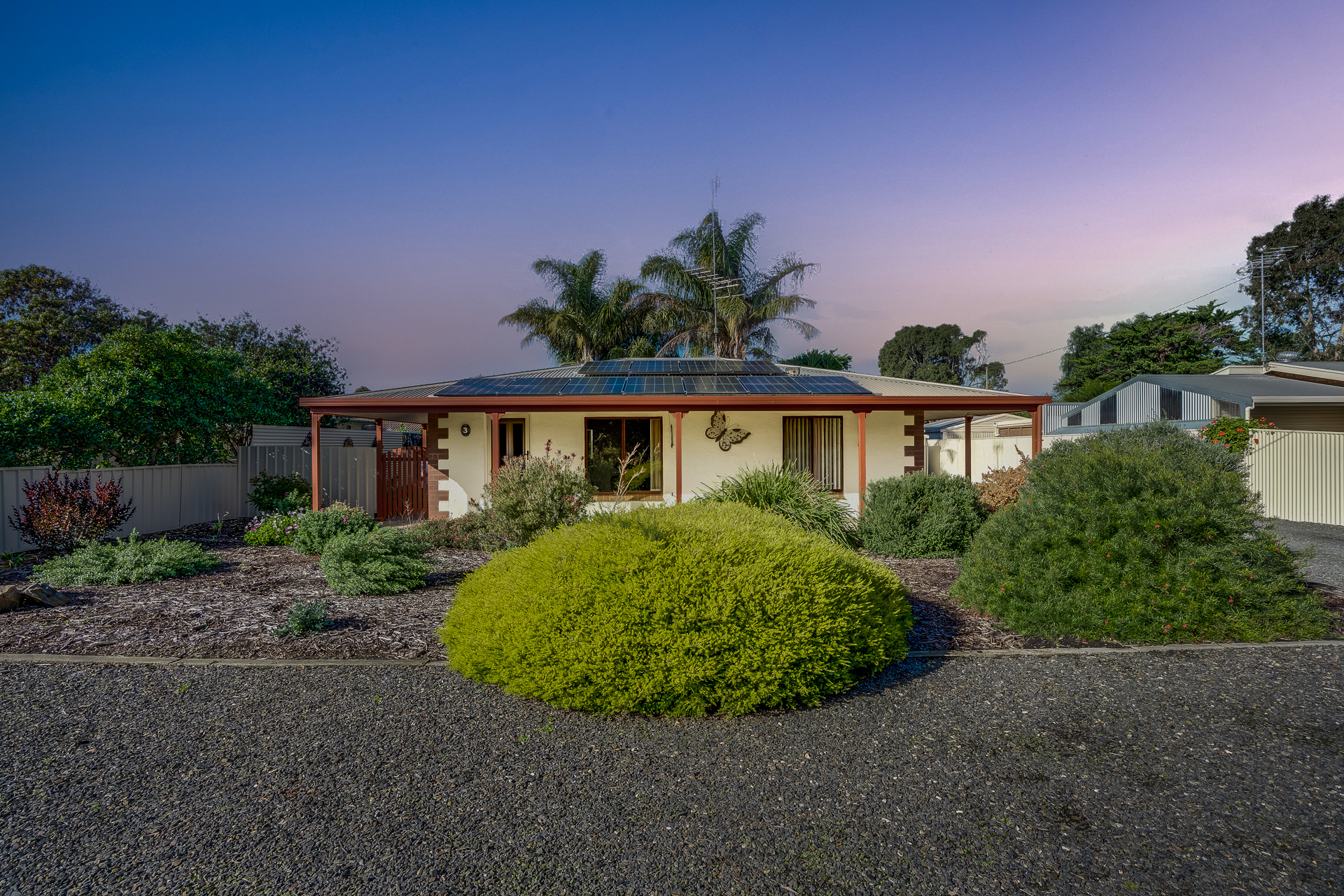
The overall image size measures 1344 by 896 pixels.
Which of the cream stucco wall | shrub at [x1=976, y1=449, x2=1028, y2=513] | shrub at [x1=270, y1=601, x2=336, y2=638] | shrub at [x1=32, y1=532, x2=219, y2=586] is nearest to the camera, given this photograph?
shrub at [x1=270, y1=601, x2=336, y2=638]

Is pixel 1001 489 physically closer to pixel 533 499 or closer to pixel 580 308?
pixel 533 499

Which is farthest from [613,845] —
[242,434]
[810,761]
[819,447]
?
[242,434]

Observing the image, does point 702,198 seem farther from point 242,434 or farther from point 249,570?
point 249,570

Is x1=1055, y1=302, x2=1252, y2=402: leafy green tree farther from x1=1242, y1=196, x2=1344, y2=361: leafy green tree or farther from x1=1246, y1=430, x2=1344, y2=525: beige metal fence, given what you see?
x1=1246, y1=430, x2=1344, y2=525: beige metal fence

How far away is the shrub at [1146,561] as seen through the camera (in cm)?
467

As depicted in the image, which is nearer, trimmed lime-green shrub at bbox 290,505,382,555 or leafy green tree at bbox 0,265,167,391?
trimmed lime-green shrub at bbox 290,505,382,555

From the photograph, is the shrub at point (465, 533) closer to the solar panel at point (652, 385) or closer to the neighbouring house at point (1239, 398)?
the solar panel at point (652, 385)

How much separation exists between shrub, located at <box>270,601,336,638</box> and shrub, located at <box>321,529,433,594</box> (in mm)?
1140

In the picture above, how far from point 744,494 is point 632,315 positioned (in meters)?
15.0

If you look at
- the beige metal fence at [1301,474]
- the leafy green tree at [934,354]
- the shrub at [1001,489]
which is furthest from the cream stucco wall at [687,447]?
the leafy green tree at [934,354]

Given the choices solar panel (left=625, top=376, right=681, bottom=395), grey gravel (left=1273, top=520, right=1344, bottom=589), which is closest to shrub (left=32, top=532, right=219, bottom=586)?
solar panel (left=625, top=376, right=681, bottom=395)

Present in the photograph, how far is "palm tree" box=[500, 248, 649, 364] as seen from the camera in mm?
21891

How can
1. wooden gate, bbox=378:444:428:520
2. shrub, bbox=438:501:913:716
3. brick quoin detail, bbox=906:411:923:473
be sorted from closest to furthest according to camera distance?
1. shrub, bbox=438:501:913:716
2. brick quoin detail, bbox=906:411:923:473
3. wooden gate, bbox=378:444:428:520

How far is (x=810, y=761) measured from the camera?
9.46ft
